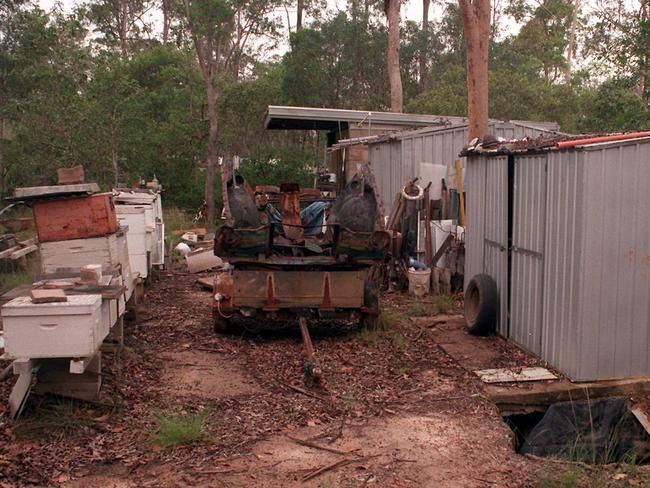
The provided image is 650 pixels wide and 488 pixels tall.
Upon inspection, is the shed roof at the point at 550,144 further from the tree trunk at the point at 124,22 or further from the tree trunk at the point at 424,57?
the tree trunk at the point at 124,22

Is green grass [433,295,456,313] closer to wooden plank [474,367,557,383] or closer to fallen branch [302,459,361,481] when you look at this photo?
wooden plank [474,367,557,383]

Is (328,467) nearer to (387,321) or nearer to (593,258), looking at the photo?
(593,258)

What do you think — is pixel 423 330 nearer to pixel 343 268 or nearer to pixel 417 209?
pixel 343 268

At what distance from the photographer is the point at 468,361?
24.3 ft

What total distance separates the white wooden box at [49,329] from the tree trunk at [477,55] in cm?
805

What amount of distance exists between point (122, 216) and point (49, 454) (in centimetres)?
518

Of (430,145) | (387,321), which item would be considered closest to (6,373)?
(387,321)

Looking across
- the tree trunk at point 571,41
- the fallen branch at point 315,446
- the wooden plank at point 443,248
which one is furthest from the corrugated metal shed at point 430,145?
the tree trunk at point 571,41

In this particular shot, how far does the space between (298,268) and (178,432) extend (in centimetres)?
331

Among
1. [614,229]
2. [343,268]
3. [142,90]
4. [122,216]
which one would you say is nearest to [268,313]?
[343,268]

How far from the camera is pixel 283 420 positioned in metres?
5.78

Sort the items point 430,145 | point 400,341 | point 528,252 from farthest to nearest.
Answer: point 430,145 < point 400,341 < point 528,252

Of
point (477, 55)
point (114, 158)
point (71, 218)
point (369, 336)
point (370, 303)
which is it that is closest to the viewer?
point (71, 218)

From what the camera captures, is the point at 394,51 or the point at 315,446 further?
the point at 394,51
